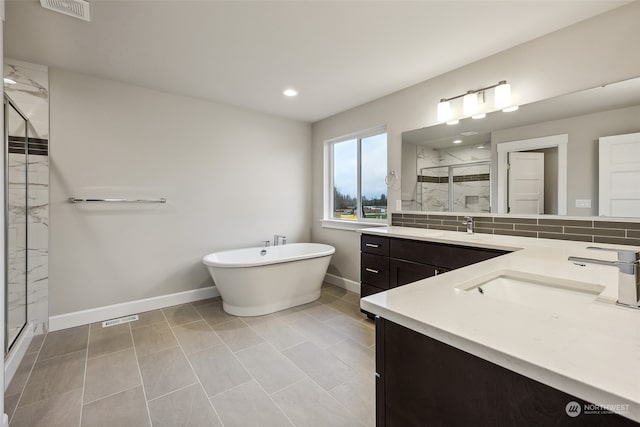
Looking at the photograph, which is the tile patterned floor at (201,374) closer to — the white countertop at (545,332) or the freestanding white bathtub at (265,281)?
the freestanding white bathtub at (265,281)

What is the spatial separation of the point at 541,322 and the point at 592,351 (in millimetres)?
133

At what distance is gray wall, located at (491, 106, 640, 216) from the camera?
183 cm

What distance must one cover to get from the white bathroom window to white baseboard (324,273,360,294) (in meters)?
0.82

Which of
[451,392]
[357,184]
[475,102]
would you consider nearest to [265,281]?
[357,184]

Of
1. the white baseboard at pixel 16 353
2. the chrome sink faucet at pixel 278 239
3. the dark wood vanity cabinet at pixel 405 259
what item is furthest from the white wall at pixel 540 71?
the white baseboard at pixel 16 353

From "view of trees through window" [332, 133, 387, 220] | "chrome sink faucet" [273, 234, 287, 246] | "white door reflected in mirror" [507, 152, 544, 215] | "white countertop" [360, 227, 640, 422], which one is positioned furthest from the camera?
"chrome sink faucet" [273, 234, 287, 246]

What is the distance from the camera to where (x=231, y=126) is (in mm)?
3623

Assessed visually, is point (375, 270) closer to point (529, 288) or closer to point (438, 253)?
point (438, 253)

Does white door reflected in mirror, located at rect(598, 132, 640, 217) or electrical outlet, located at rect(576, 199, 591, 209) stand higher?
white door reflected in mirror, located at rect(598, 132, 640, 217)

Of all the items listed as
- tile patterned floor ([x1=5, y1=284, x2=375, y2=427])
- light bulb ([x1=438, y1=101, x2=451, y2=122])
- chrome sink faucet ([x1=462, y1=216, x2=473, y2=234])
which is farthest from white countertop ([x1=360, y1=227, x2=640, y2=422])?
light bulb ([x1=438, y1=101, x2=451, y2=122])

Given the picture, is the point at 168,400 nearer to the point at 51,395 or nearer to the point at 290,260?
the point at 51,395

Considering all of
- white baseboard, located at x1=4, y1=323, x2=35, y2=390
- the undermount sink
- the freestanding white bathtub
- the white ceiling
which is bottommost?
white baseboard, located at x1=4, y1=323, x2=35, y2=390

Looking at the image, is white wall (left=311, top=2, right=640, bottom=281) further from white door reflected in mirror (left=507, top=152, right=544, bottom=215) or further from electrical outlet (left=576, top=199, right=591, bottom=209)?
electrical outlet (left=576, top=199, right=591, bottom=209)

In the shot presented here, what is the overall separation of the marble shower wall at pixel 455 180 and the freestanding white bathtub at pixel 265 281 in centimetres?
130
